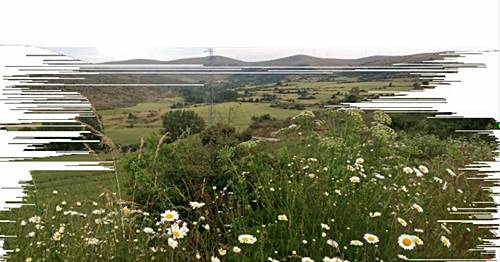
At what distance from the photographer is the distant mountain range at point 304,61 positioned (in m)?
3.10

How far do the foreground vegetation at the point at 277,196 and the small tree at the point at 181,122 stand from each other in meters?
0.06

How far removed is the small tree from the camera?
3248 millimetres

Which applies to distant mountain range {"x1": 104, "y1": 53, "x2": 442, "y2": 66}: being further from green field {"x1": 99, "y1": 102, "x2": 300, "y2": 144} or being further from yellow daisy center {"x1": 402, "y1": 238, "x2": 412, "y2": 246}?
yellow daisy center {"x1": 402, "y1": 238, "x2": 412, "y2": 246}

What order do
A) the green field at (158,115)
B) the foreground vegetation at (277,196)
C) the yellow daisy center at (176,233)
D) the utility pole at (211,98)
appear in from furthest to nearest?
the green field at (158,115), the utility pole at (211,98), the foreground vegetation at (277,196), the yellow daisy center at (176,233)

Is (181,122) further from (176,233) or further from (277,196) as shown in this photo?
(176,233)

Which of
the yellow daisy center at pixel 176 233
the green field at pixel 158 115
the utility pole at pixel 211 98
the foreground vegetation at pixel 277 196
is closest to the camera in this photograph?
the yellow daisy center at pixel 176 233

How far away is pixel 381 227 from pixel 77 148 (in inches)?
74.8

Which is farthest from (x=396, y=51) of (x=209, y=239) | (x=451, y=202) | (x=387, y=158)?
(x=209, y=239)

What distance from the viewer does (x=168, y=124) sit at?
3.29m

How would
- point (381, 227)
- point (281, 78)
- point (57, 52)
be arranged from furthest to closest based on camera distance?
point (281, 78) < point (57, 52) < point (381, 227)

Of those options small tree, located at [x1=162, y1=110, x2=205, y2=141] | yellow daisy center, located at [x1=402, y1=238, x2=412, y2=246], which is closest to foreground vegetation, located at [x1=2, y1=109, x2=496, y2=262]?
small tree, located at [x1=162, y1=110, x2=205, y2=141]

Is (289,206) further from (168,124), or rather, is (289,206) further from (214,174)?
(168,124)

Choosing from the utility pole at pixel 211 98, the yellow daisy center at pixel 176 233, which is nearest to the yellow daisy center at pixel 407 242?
the yellow daisy center at pixel 176 233

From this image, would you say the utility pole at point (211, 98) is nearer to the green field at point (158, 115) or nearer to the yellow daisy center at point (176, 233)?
the green field at point (158, 115)
